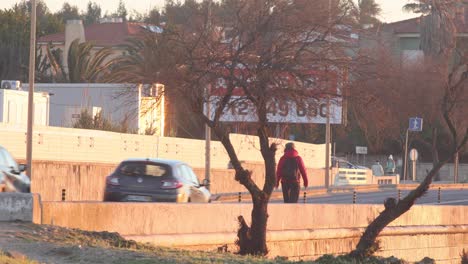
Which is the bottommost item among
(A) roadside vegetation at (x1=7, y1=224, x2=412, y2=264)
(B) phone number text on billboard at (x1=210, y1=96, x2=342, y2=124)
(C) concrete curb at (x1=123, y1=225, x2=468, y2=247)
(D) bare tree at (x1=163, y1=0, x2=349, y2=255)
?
(C) concrete curb at (x1=123, y1=225, x2=468, y2=247)

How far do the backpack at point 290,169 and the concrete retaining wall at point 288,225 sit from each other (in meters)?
1.71

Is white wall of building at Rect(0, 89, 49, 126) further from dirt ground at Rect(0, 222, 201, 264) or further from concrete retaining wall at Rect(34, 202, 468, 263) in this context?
dirt ground at Rect(0, 222, 201, 264)

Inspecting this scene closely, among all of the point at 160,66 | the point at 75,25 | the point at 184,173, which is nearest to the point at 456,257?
the point at 184,173

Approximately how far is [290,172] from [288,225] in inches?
144

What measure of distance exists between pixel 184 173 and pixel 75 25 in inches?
2227

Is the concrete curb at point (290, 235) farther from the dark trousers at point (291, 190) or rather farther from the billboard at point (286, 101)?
the billboard at point (286, 101)

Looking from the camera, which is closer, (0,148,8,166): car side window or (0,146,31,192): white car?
(0,146,31,192): white car

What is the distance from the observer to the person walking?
25141 mm

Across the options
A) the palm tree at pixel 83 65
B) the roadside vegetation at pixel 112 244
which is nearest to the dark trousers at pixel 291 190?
the roadside vegetation at pixel 112 244

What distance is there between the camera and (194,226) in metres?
19.2

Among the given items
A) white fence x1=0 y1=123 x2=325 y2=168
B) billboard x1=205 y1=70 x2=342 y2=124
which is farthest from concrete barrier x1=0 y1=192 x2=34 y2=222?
white fence x1=0 y1=123 x2=325 y2=168

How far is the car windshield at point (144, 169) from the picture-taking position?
2388 centimetres

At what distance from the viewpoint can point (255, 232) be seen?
18953mm

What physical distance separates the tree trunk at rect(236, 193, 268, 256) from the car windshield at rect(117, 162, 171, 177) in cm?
519
